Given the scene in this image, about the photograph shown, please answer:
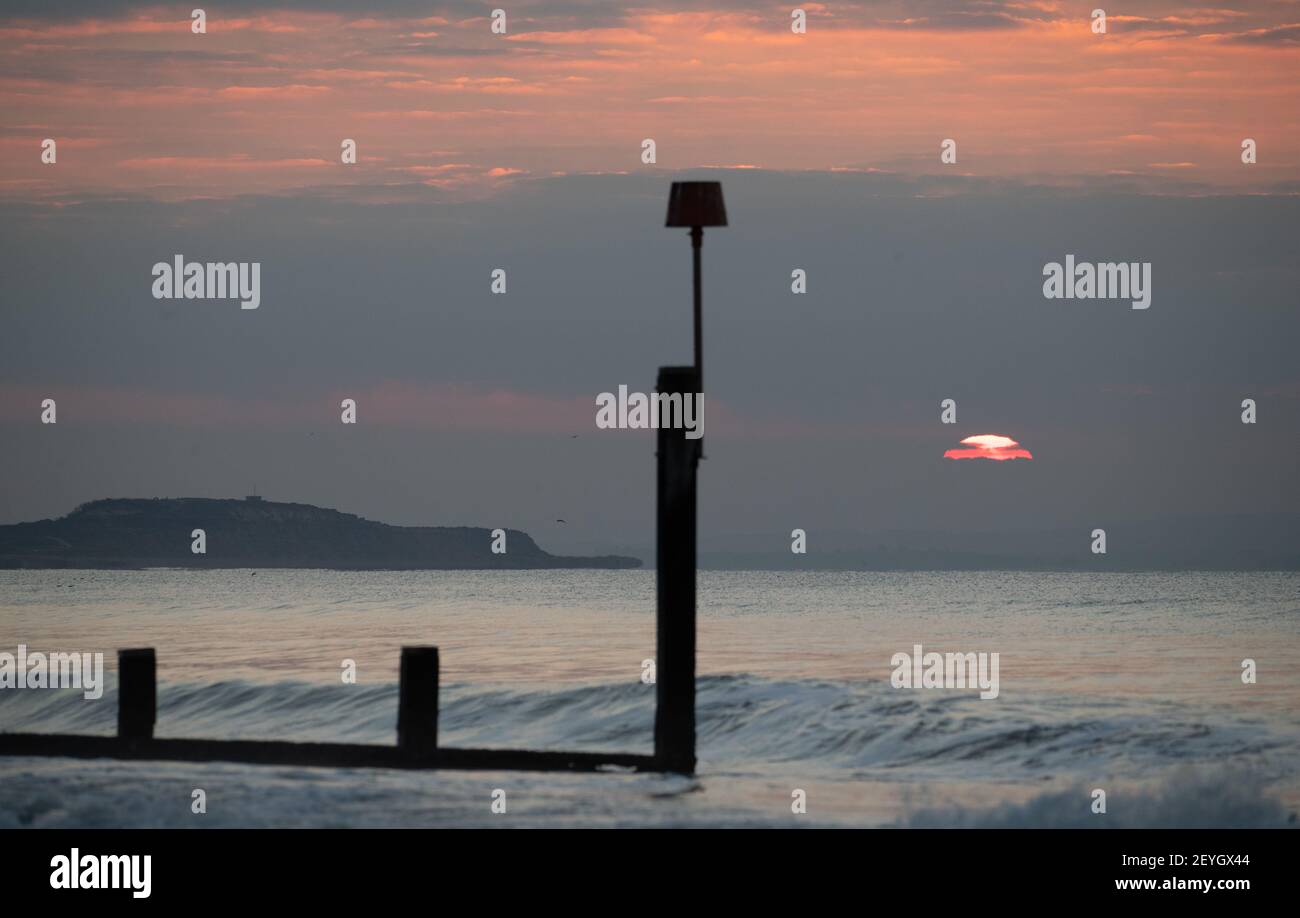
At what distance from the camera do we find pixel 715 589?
3086 inches

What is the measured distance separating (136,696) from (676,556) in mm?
4968

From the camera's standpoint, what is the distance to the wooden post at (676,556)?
13.3 meters

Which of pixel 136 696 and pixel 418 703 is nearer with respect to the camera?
pixel 418 703

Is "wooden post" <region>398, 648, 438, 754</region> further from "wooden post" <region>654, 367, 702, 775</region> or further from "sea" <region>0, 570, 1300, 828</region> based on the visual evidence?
"wooden post" <region>654, 367, 702, 775</region>

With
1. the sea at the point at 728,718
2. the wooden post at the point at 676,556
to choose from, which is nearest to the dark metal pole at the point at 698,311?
the wooden post at the point at 676,556

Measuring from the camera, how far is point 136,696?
45.0 feet

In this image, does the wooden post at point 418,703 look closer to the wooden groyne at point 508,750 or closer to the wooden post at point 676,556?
the wooden groyne at point 508,750

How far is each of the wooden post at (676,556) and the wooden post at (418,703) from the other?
6.46ft

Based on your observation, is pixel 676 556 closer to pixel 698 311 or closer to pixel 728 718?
pixel 698 311

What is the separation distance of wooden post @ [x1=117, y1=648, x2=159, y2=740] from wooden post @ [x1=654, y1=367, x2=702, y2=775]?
14.9 feet

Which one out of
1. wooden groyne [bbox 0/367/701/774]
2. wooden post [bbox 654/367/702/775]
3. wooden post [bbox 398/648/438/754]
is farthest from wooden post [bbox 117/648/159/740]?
wooden post [bbox 654/367/702/775]

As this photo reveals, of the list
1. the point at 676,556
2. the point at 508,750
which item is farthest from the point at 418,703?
the point at 676,556
